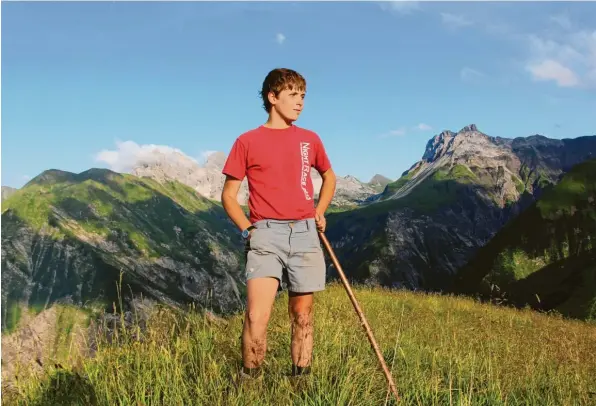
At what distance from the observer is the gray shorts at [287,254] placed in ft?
16.0

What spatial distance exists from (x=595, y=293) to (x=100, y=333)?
1530 inches

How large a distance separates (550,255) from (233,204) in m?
70.4

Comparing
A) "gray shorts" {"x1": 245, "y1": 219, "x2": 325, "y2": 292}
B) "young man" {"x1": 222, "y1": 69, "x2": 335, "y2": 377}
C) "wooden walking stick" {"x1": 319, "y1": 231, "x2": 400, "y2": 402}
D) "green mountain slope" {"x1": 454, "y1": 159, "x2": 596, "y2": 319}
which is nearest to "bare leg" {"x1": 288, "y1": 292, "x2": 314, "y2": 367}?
"young man" {"x1": 222, "y1": 69, "x2": 335, "y2": 377}

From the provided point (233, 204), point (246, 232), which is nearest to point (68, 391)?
point (246, 232)

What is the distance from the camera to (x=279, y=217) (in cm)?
509

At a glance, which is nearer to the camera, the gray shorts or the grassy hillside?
the grassy hillside

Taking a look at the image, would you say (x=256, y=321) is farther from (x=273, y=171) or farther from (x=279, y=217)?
(x=273, y=171)

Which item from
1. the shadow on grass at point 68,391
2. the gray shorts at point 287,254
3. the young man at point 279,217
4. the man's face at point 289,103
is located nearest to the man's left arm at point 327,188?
the young man at point 279,217

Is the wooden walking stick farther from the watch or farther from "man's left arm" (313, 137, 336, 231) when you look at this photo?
the watch

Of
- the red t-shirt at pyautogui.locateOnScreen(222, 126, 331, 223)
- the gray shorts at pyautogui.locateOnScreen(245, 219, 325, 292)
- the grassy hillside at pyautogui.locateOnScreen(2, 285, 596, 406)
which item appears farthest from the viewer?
the red t-shirt at pyautogui.locateOnScreen(222, 126, 331, 223)

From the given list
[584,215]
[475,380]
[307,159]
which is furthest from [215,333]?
[584,215]

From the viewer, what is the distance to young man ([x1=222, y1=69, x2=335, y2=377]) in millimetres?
4809

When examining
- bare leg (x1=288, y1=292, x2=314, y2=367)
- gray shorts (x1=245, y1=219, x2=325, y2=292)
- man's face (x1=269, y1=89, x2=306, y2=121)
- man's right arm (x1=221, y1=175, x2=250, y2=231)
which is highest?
man's face (x1=269, y1=89, x2=306, y2=121)

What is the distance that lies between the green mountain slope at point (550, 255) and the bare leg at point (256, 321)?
3206 cm
